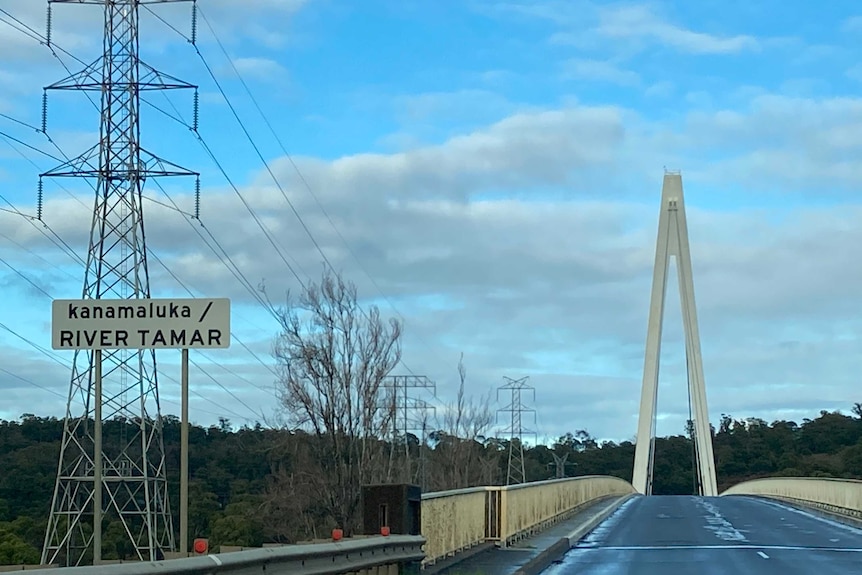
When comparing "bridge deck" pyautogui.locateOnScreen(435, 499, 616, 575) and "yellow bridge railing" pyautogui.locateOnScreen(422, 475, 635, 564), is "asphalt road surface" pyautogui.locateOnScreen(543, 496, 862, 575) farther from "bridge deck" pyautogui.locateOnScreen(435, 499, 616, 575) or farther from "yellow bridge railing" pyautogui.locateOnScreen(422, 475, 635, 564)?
"yellow bridge railing" pyautogui.locateOnScreen(422, 475, 635, 564)

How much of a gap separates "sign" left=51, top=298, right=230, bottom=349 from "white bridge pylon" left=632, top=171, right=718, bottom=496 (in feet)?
221

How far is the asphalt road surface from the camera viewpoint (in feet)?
58.4

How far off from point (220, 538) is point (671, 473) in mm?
108449

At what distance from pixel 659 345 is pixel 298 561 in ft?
228

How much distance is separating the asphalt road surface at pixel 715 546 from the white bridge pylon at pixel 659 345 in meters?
41.2

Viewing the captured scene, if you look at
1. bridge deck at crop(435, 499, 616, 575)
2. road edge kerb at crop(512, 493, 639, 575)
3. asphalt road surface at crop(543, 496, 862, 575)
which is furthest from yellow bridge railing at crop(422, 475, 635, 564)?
asphalt road surface at crop(543, 496, 862, 575)

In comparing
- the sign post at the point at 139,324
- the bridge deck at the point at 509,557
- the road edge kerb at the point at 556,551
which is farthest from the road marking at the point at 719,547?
the sign post at the point at 139,324

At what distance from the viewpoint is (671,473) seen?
149250 millimetres

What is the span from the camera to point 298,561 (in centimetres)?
959

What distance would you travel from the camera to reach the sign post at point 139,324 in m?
10.5

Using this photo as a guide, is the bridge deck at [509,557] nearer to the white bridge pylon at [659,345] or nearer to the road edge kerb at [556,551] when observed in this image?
the road edge kerb at [556,551]

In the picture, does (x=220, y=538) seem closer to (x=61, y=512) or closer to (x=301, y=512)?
(x=301, y=512)

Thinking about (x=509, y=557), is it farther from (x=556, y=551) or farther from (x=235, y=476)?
(x=235, y=476)

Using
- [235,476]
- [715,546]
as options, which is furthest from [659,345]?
[715,546]
